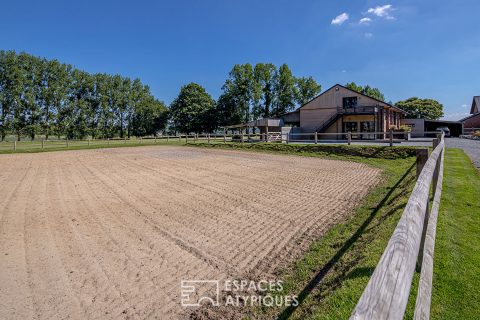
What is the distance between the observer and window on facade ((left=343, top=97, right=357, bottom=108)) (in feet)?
110

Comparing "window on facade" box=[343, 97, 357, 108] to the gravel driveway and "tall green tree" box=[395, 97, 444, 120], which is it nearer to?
the gravel driveway

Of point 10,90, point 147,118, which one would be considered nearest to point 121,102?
point 147,118

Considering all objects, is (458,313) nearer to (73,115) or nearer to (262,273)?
(262,273)

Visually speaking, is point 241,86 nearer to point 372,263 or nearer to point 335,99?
point 335,99

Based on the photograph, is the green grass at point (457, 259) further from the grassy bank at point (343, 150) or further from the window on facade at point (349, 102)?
the window on facade at point (349, 102)

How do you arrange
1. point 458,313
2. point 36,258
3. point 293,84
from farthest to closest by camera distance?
1. point 293,84
2. point 36,258
3. point 458,313

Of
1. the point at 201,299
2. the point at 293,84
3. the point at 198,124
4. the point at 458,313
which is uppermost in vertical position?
the point at 293,84

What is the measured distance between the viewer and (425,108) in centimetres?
7700

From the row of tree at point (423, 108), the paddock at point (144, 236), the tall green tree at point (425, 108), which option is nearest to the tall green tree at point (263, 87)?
the row of tree at point (423, 108)

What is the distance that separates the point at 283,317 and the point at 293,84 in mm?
66654

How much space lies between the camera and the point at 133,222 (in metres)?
6.40

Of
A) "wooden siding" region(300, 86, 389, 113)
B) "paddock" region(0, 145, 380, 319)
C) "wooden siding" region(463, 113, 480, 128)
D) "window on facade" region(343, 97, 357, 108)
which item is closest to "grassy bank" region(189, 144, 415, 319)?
"paddock" region(0, 145, 380, 319)

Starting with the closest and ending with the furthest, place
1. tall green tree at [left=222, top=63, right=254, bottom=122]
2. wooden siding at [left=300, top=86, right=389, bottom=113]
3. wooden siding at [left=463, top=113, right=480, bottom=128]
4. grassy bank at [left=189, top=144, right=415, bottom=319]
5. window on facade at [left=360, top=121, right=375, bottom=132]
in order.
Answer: grassy bank at [left=189, top=144, right=415, bottom=319], window on facade at [left=360, top=121, right=375, bottom=132], wooden siding at [left=300, top=86, right=389, bottom=113], wooden siding at [left=463, top=113, right=480, bottom=128], tall green tree at [left=222, top=63, right=254, bottom=122]

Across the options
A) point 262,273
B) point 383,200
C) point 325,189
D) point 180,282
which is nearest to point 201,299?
point 180,282
